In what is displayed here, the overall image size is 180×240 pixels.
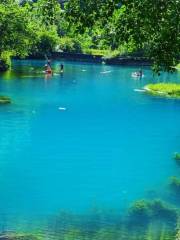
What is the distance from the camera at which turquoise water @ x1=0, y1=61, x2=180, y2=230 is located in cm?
2067

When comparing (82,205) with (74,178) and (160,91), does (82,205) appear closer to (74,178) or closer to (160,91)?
(74,178)

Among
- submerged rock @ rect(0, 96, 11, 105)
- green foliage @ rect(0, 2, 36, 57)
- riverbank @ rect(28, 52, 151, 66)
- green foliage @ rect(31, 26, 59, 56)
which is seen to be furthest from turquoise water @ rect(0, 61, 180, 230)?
green foliage @ rect(31, 26, 59, 56)

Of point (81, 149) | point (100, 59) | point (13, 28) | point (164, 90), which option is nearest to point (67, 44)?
point (100, 59)

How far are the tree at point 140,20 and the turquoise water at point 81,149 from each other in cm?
808

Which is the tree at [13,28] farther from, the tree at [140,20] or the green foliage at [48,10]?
the green foliage at [48,10]

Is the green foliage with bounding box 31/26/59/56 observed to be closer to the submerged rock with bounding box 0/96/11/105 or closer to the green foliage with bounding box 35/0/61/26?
the submerged rock with bounding box 0/96/11/105

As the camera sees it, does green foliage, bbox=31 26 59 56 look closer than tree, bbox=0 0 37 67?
No

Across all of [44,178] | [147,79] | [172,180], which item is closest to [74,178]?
[44,178]

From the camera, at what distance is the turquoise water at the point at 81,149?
20.7 m

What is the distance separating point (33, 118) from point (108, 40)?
25.6 meters

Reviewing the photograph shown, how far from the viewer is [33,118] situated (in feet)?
128

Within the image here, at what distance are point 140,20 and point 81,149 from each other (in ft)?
59.5

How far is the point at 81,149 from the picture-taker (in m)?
29.7

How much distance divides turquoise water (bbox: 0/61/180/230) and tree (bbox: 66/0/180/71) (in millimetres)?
8081
